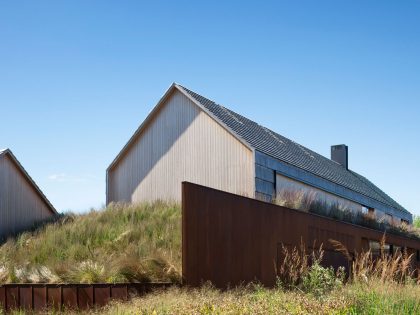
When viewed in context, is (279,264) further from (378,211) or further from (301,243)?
(378,211)

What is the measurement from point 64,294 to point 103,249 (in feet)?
10.0

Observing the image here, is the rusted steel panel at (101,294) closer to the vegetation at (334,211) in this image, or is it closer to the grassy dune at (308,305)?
the grassy dune at (308,305)

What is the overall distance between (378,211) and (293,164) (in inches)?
472

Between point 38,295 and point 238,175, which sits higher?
point 238,175

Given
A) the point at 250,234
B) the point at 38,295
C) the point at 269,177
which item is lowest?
the point at 38,295

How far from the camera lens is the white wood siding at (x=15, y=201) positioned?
22141mm

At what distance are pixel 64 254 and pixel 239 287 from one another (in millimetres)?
5112

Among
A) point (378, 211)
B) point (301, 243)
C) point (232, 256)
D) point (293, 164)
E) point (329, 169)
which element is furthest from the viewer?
point (378, 211)

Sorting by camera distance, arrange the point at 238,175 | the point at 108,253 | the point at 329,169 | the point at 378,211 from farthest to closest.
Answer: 1. the point at 378,211
2. the point at 329,169
3. the point at 238,175
4. the point at 108,253

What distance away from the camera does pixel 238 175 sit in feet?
74.3

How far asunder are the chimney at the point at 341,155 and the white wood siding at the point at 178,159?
17.1 meters

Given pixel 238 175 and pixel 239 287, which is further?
pixel 238 175

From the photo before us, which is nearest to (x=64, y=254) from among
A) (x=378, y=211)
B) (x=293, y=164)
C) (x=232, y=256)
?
(x=232, y=256)

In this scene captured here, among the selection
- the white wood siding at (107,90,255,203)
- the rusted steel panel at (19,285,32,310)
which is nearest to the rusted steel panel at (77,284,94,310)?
the rusted steel panel at (19,285,32,310)
